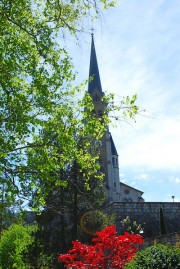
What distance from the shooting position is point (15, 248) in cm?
1825

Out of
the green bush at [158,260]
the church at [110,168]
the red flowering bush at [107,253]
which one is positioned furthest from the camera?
the church at [110,168]

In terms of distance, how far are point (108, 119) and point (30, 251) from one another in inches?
380

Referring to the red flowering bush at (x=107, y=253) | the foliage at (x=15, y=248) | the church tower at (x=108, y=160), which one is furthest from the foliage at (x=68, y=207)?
the church tower at (x=108, y=160)

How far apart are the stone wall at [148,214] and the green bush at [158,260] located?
1582cm

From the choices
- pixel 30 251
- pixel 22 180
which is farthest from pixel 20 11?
pixel 30 251

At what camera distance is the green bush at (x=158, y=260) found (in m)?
6.91

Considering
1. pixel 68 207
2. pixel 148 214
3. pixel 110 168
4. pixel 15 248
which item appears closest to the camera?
pixel 15 248

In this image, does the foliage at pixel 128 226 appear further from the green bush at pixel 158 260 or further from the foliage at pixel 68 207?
the green bush at pixel 158 260

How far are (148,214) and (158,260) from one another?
57.5 feet

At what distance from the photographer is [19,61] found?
870cm

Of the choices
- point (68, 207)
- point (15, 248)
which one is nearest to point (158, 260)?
point (15, 248)

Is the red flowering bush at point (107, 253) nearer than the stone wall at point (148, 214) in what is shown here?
Yes

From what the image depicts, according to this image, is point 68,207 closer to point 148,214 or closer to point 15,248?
point 148,214

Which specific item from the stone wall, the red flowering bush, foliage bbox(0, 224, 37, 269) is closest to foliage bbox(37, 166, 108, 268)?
the stone wall
